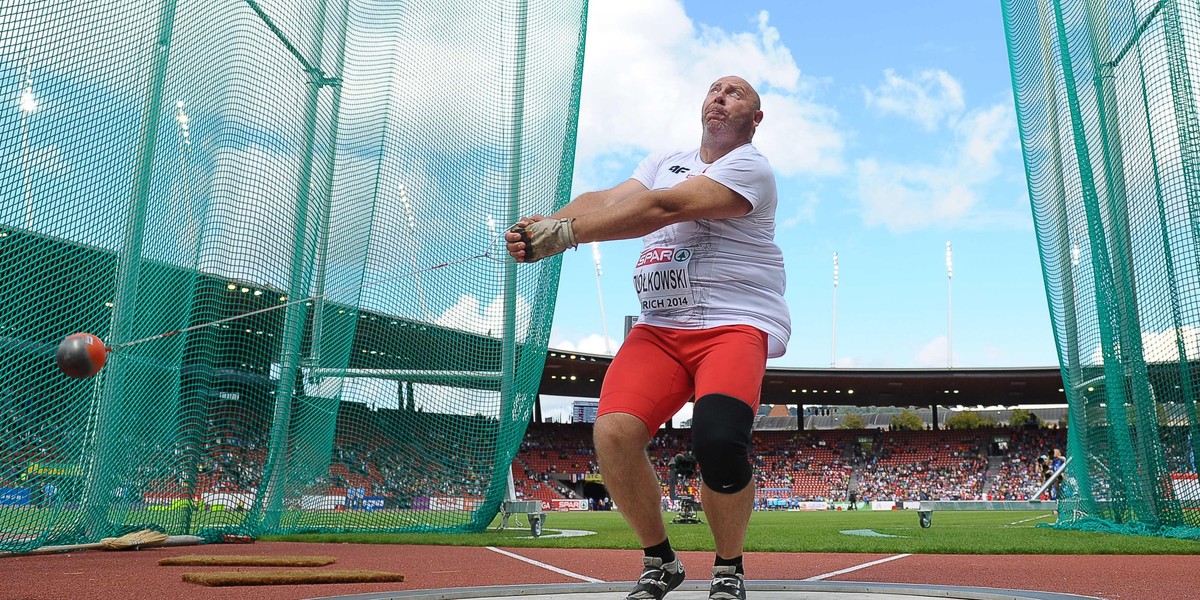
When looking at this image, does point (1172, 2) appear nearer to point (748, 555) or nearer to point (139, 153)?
point (748, 555)

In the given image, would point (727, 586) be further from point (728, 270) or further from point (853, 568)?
point (853, 568)

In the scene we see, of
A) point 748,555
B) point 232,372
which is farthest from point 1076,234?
point 232,372

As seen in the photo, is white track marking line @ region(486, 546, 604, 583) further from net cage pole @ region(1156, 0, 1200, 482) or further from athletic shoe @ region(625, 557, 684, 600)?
net cage pole @ region(1156, 0, 1200, 482)

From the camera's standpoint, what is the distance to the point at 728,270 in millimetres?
3137

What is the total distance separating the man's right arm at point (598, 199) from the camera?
336 centimetres

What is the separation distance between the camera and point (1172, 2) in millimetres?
6668

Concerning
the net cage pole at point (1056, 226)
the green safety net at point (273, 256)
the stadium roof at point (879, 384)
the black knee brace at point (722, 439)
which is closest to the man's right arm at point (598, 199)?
the black knee brace at point (722, 439)

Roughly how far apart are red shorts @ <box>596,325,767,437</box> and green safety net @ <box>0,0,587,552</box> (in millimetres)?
2028

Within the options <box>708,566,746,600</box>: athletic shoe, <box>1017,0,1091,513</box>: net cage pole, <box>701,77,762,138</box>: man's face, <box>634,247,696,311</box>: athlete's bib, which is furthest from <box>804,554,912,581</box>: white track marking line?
<box>1017,0,1091,513</box>: net cage pole

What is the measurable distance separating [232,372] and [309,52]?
266 centimetres

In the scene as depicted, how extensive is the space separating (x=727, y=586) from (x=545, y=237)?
4.01 ft

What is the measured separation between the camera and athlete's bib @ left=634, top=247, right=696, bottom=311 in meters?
3.16

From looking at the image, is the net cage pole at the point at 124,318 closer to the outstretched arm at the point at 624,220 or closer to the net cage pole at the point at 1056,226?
the outstretched arm at the point at 624,220

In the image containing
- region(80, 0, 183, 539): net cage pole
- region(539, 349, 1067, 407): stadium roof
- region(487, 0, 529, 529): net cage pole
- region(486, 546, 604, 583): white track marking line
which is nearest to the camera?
region(486, 546, 604, 583): white track marking line
